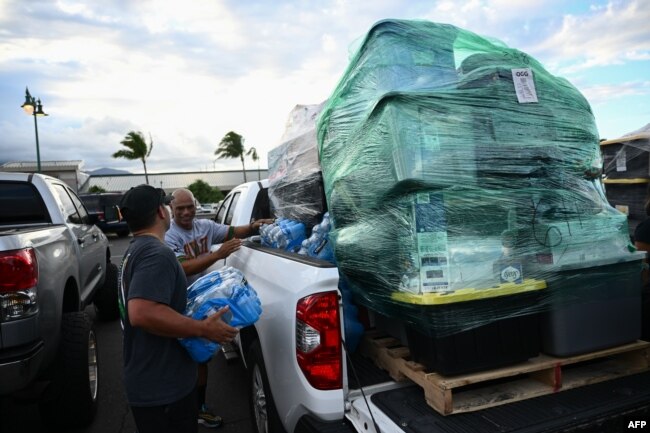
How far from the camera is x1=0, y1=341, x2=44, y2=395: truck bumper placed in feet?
8.55

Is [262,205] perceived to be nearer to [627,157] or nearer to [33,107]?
[627,157]

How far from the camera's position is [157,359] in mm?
2035

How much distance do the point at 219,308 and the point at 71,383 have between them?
1.99m

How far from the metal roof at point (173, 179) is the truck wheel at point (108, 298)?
52380 millimetres

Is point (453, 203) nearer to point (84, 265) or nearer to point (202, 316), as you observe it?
point (202, 316)

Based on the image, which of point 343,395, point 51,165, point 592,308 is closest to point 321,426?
point 343,395

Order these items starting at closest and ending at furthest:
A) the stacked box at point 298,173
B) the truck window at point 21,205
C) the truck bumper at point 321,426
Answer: the truck bumper at point 321,426 < the stacked box at point 298,173 < the truck window at point 21,205

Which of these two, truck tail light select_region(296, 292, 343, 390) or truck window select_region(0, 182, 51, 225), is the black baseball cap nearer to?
truck tail light select_region(296, 292, 343, 390)

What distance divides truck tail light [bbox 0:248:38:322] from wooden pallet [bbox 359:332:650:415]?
82.0 inches

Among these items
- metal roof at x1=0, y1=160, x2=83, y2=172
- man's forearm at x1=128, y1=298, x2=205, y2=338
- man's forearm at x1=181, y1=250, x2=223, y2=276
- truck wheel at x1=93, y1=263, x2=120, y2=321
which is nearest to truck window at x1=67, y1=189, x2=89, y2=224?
truck wheel at x1=93, y1=263, x2=120, y2=321

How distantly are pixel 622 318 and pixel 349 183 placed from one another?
1587 millimetres

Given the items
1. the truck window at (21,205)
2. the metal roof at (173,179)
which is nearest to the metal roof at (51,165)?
the metal roof at (173,179)

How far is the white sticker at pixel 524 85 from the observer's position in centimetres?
234

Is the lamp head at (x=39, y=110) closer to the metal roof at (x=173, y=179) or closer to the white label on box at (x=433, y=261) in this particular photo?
the white label on box at (x=433, y=261)
